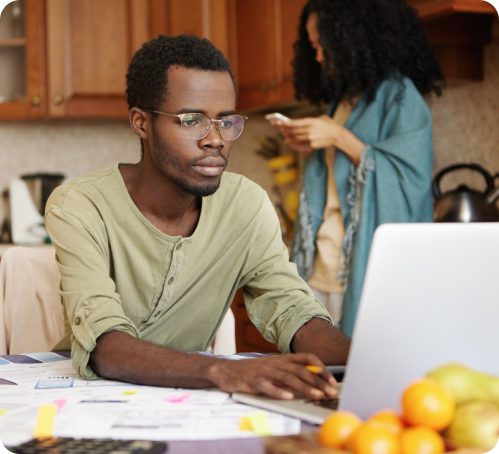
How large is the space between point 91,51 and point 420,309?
2.79m

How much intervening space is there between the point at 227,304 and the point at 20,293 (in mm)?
429

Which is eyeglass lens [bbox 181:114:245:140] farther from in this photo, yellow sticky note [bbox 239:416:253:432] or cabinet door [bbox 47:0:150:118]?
cabinet door [bbox 47:0:150:118]

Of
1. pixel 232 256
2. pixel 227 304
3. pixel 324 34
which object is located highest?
pixel 324 34

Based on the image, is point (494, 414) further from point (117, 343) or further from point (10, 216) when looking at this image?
point (10, 216)

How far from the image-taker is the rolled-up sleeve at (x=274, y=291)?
110 centimetres

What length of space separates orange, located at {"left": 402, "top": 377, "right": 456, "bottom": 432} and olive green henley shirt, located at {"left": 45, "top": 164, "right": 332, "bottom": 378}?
0.53 metres

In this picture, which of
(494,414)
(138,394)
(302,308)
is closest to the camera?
(494,414)

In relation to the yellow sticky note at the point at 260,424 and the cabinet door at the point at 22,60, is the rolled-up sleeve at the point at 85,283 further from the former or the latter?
the cabinet door at the point at 22,60

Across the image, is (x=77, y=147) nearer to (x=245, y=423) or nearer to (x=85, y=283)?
(x=85, y=283)

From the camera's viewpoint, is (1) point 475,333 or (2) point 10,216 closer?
(1) point 475,333

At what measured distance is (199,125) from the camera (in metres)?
1.17

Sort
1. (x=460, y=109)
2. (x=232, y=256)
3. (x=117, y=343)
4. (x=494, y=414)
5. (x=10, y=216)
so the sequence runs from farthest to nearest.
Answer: (x=10, y=216) → (x=460, y=109) → (x=232, y=256) → (x=117, y=343) → (x=494, y=414)

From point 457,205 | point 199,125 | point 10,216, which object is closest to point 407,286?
point 199,125

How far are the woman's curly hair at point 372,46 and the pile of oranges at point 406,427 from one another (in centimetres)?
154
